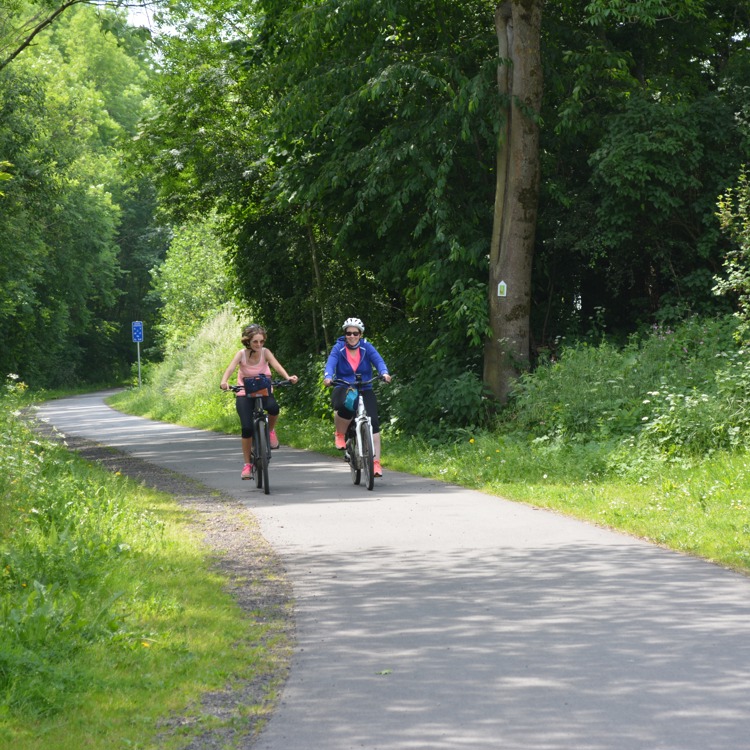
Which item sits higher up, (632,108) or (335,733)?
(632,108)

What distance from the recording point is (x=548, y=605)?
7508 millimetres

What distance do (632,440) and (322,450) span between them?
6.92 meters

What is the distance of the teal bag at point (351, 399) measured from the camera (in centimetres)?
1473

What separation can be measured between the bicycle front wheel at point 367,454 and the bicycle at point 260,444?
3.65 feet

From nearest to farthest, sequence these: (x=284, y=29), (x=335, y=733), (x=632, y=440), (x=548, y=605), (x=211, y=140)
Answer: (x=335, y=733), (x=548, y=605), (x=632, y=440), (x=284, y=29), (x=211, y=140)

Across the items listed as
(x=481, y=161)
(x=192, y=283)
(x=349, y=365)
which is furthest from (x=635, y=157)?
(x=192, y=283)

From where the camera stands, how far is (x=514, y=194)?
742 inches

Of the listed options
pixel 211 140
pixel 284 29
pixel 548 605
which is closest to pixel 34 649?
pixel 548 605

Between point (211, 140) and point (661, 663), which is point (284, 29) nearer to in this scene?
point (211, 140)

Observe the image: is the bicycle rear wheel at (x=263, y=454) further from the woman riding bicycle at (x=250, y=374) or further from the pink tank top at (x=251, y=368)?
the pink tank top at (x=251, y=368)

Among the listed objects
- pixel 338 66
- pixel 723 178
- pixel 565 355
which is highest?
pixel 338 66

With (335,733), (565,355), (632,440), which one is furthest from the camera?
(565,355)

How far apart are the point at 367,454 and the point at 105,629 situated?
7542 millimetres

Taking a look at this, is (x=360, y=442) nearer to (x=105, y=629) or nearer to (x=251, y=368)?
(x=251, y=368)
